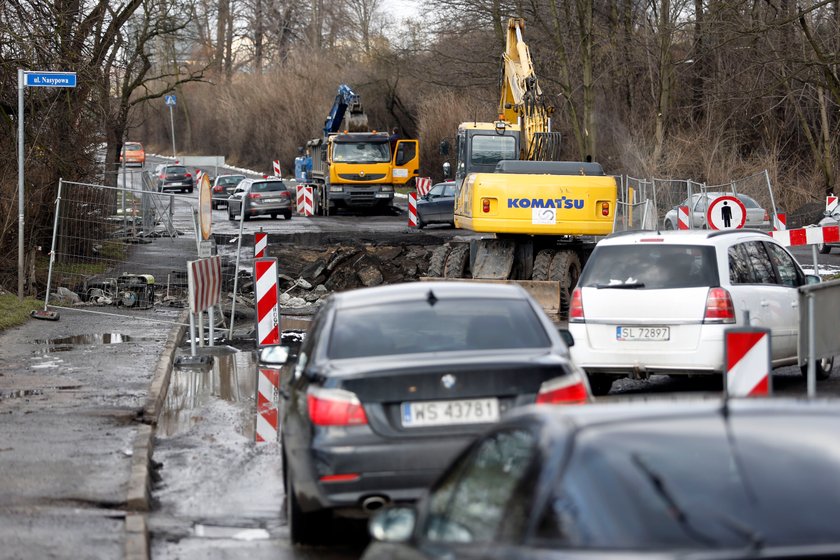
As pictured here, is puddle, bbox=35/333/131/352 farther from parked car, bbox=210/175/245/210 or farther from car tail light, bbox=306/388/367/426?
parked car, bbox=210/175/245/210

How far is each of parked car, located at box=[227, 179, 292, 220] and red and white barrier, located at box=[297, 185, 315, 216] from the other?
1722 millimetres

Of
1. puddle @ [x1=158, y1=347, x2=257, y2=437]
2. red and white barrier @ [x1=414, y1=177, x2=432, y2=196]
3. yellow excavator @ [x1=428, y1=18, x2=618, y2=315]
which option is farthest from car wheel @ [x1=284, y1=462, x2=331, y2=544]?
red and white barrier @ [x1=414, y1=177, x2=432, y2=196]

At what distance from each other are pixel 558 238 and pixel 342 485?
1707 centimetres

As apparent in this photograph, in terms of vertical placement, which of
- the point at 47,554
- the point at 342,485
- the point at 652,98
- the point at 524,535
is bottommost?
the point at 47,554

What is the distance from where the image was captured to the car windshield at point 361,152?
50000 millimetres

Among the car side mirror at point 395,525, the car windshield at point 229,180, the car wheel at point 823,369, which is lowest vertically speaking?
the car wheel at point 823,369

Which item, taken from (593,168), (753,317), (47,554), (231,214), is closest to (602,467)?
(47,554)

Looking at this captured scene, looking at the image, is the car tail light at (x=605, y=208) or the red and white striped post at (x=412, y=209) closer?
the car tail light at (x=605, y=208)

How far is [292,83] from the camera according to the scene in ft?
259

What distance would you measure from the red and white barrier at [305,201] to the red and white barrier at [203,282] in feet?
117

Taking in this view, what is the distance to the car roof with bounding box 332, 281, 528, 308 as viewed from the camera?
7.84m

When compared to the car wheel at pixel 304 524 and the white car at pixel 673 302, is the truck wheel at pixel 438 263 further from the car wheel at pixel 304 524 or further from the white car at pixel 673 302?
the car wheel at pixel 304 524

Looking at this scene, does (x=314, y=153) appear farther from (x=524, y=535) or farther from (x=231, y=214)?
(x=524, y=535)

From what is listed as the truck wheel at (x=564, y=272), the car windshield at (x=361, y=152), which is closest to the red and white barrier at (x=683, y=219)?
the truck wheel at (x=564, y=272)
